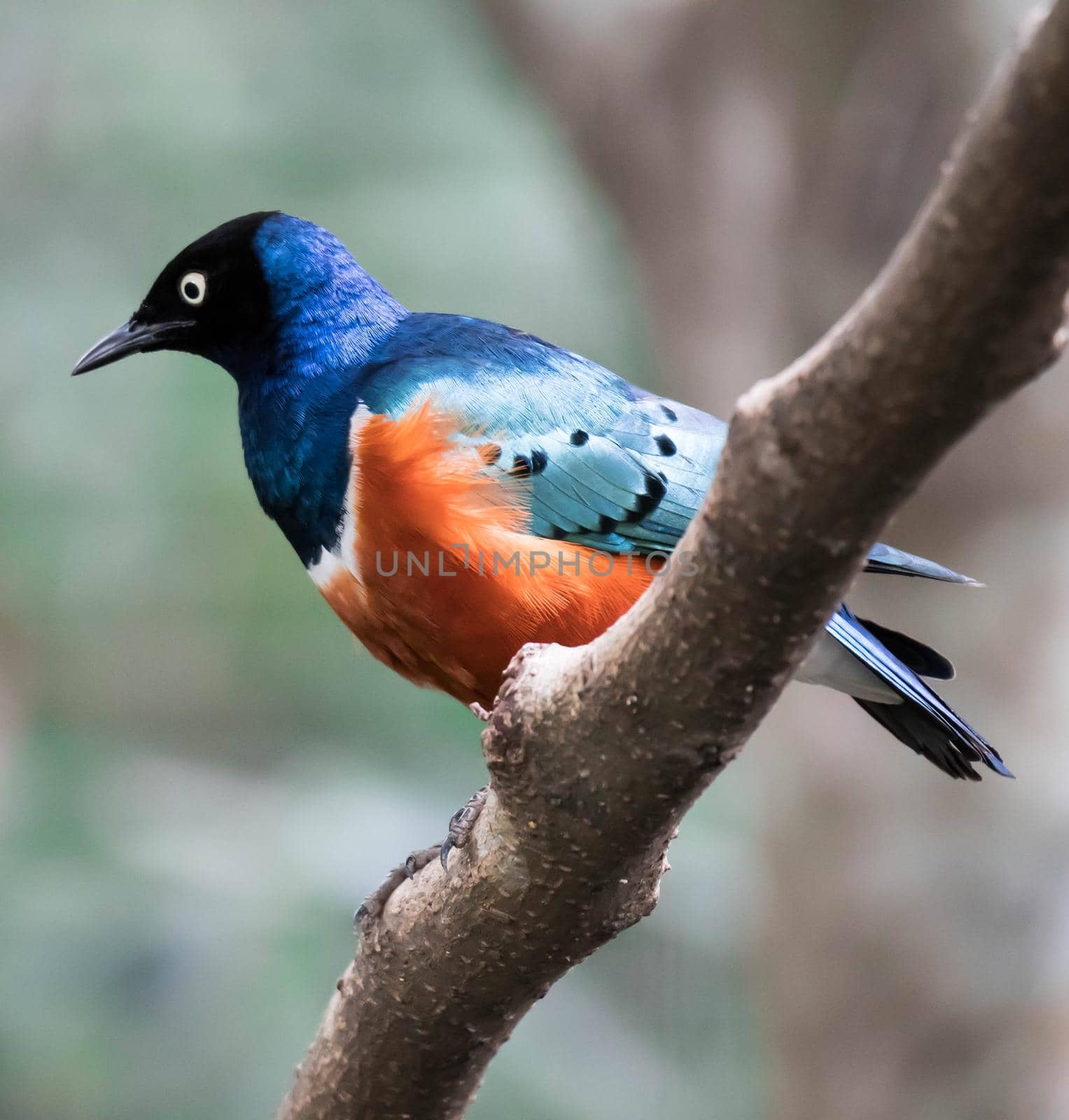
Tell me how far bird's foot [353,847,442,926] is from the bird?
363mm

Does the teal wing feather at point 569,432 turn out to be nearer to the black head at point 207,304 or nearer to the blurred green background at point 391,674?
the black head at point 207,304

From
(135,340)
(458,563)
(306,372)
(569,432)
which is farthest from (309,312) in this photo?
(458,563)

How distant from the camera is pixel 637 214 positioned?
14.2 ft

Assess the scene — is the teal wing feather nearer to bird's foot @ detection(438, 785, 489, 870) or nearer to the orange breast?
the orange breast

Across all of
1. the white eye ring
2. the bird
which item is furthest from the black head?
→ the bird

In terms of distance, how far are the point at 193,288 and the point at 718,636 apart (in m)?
1.92

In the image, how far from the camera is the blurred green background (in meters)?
3.94

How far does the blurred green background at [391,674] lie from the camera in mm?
3936

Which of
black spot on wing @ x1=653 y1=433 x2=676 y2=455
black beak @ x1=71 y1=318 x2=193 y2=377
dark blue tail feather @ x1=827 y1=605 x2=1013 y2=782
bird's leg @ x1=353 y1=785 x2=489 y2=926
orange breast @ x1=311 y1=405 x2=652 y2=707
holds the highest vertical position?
black beak @ x1=71 y1=318 x2=193 y2=377

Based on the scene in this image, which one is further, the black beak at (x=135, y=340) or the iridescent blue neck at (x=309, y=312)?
the black beak at (x=135, y=340)

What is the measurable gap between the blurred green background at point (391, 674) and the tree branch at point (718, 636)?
217 cm

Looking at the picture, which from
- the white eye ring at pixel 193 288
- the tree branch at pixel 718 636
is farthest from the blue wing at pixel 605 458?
the tree branch at pixel 718 636

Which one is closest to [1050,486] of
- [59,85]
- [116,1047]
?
[116,1047]

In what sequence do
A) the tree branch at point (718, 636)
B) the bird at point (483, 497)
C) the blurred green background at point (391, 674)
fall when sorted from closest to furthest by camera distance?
1. the tree branch at point (718, 636)
2. the bird at point (483, 497)
3. the blurred green background at point (391, 674)
